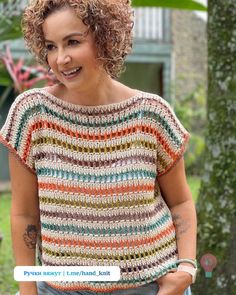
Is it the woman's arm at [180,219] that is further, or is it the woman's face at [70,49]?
the woman's arm at [180,219]

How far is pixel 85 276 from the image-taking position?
188 centimetres

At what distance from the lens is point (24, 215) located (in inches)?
87.2

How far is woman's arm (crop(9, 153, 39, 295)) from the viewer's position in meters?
2.16

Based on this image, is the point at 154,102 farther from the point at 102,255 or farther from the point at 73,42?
the point at 102,255

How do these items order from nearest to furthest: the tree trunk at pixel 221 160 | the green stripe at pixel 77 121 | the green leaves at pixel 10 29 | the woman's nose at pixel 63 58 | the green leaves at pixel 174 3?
1. the woman's nose at pixel 63 58
2. the green stripe at pixel 77 121
3. the tree trunk at pixel 221 160
4. the green leaves at pixel 174 3
5. the green leaves at pixel 10 29

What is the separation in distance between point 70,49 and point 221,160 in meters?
2.33

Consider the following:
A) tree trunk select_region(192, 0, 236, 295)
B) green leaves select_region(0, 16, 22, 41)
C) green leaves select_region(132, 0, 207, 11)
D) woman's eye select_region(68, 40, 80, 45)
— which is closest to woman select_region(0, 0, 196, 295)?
woman's eye select_region(68, 40, 80, 45)

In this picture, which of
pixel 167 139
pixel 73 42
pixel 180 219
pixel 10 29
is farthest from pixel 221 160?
pixel 73 42

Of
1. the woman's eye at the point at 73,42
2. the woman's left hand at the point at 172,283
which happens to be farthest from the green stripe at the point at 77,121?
the woman's left hand at the point at 172,283

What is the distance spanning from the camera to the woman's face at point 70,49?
2.02 metres

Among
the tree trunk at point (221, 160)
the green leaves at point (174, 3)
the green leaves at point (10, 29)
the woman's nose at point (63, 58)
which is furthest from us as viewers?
the green leaves at point (10, 29)

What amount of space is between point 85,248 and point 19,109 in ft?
1.36

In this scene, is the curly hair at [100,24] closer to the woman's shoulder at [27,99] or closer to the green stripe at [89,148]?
the woman's shoulder at [27,99]

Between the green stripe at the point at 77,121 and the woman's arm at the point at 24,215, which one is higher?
the green stripe at the point at 77,121
